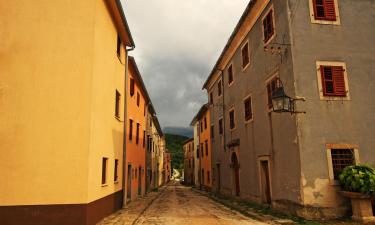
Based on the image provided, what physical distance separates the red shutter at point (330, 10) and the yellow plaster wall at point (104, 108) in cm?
925

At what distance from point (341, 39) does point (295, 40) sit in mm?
1996

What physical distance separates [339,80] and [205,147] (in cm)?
2256

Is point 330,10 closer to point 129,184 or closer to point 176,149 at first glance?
point 129,184

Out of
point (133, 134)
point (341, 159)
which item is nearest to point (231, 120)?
point (133, 134)

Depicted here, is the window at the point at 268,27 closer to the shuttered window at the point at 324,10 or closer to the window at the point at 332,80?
the shuttered window at the point at 324,10

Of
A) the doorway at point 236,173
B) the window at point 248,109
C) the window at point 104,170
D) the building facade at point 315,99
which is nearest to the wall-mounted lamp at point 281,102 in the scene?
the building facade at point 315,99

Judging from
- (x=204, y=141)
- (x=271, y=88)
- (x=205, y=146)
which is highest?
(x=271, y=88)

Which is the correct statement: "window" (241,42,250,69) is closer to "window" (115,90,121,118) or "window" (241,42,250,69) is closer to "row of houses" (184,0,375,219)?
"row of houses" (184,0,375,219)

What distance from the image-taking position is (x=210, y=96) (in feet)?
99.1

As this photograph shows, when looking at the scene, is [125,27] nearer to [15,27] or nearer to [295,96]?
[15,27]

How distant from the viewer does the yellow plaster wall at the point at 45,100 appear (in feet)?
29.9

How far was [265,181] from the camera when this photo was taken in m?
15.1

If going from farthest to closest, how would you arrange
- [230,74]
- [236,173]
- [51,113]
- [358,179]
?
[230,74] < [236,173] < [358,179] < [51,113]

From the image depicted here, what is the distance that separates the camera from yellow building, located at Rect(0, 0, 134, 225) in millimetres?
9023
